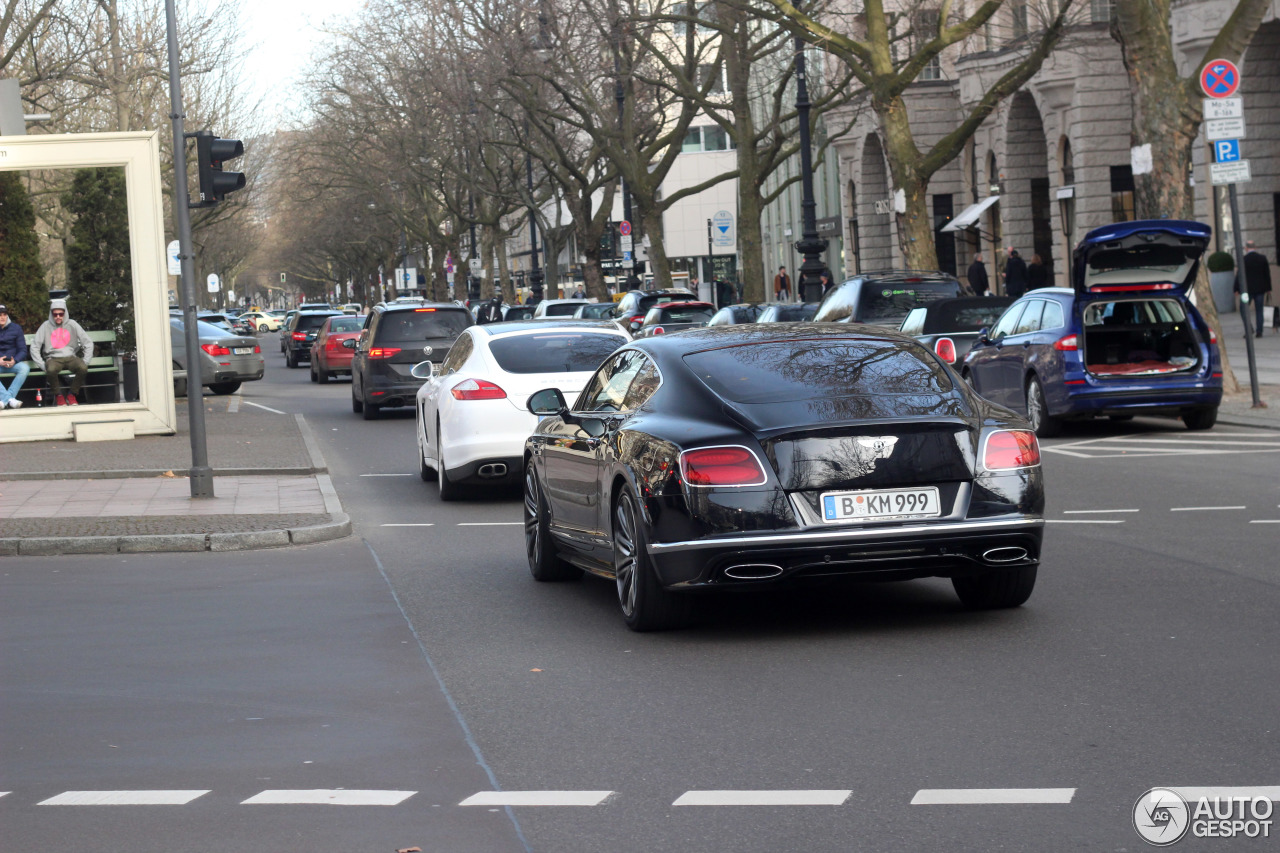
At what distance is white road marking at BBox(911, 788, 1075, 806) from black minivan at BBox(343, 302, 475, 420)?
20630 millimetres

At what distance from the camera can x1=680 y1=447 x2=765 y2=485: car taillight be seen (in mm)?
7718

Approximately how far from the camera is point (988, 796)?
5.26 metres

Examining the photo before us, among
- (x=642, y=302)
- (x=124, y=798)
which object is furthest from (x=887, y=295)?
(x=124, y=798)

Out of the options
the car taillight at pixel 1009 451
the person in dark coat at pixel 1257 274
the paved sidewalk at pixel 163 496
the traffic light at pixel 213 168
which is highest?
the traffic light at pixel 213 168

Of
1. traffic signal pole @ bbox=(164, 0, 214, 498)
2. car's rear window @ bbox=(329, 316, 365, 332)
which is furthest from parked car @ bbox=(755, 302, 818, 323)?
car's rear window @ bbox=(329, 316, 365, 332)

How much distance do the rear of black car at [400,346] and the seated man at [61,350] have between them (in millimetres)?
4997

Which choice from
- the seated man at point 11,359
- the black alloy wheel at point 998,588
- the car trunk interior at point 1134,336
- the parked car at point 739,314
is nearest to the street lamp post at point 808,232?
the parked car at point 739,314

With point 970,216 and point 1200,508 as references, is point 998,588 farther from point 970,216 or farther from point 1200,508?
point 970,216

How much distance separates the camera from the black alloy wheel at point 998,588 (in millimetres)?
8391

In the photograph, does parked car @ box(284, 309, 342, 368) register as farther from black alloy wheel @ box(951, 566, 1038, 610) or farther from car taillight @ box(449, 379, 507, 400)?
black alloy wheel @ box(951, 566, 1038, 610)

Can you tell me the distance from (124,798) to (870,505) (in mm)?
3501

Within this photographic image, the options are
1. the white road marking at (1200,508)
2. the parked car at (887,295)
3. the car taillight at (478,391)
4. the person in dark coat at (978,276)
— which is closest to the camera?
the white road marking at (1200,508)

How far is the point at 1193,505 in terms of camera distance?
12.3 metres

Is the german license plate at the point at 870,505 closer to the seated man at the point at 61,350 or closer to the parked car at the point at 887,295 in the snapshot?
the parked car at the point at 887,295
